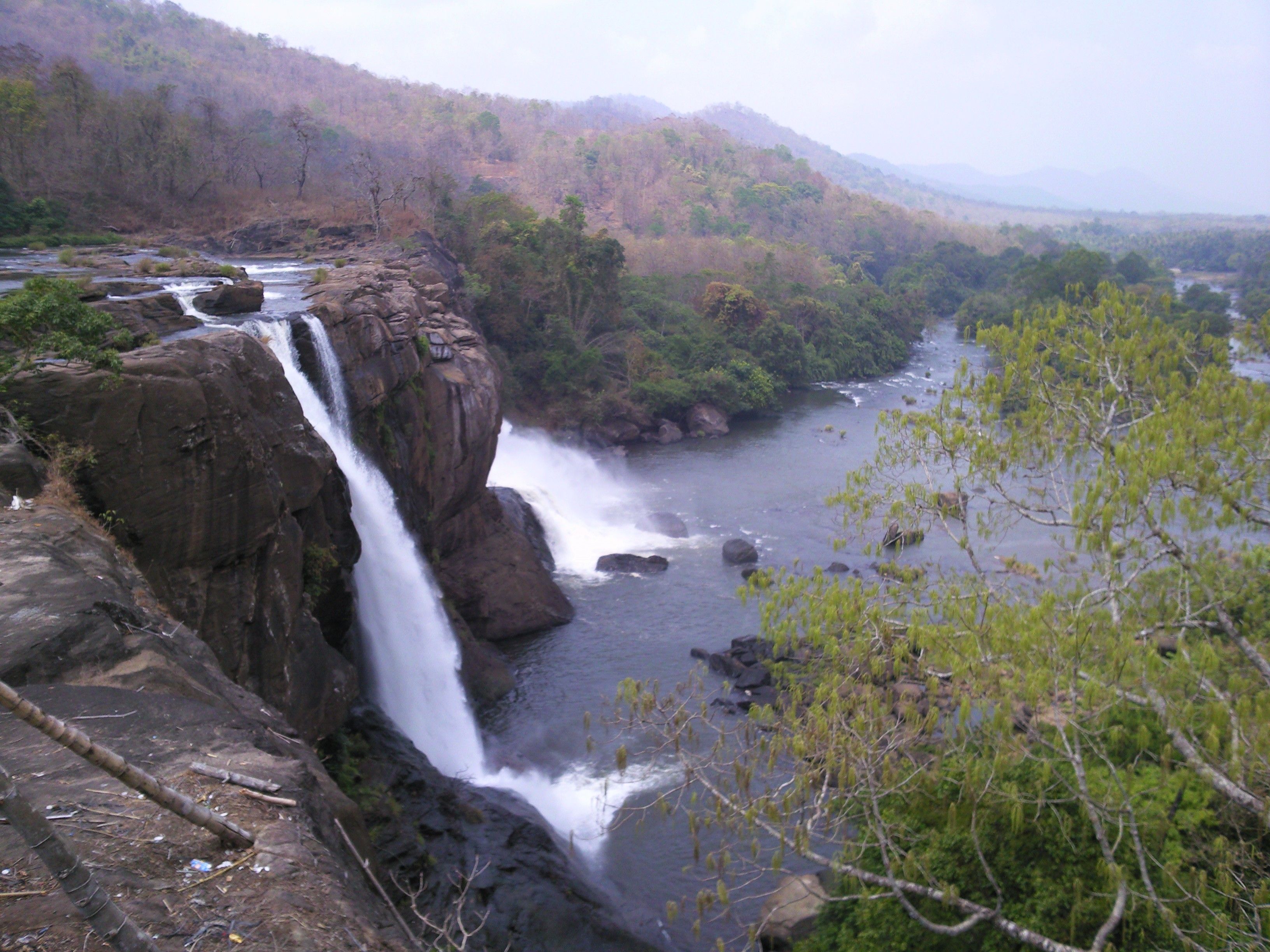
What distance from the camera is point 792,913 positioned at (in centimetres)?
1157

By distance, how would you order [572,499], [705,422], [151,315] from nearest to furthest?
[151,315] < [572,499] < [705,422]

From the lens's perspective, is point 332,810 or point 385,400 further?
point 385,400

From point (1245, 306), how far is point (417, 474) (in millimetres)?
58607

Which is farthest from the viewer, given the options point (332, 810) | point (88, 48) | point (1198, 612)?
point (88, 48)

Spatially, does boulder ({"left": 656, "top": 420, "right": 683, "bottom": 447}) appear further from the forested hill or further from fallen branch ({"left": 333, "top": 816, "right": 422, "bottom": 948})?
fallen branch ({"left": 333, "top": 816, "right": 422, "bottom": 948})

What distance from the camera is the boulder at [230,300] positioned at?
666 inches

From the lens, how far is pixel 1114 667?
7.68m

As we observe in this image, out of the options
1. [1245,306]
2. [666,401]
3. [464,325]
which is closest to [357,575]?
[464,325]

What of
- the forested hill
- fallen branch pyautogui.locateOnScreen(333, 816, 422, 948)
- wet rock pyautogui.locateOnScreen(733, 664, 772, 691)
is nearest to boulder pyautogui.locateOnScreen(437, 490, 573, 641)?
wet rock pyautogui.locateOnScreen(733, 664, 772, 691)

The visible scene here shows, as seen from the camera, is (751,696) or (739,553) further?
(739,553)

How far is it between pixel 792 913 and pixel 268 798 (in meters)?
8.57

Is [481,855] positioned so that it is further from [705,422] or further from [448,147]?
[448,147]

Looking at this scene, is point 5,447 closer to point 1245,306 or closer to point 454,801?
point 454,801

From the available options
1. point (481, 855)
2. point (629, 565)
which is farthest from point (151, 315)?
point (629, 565)
